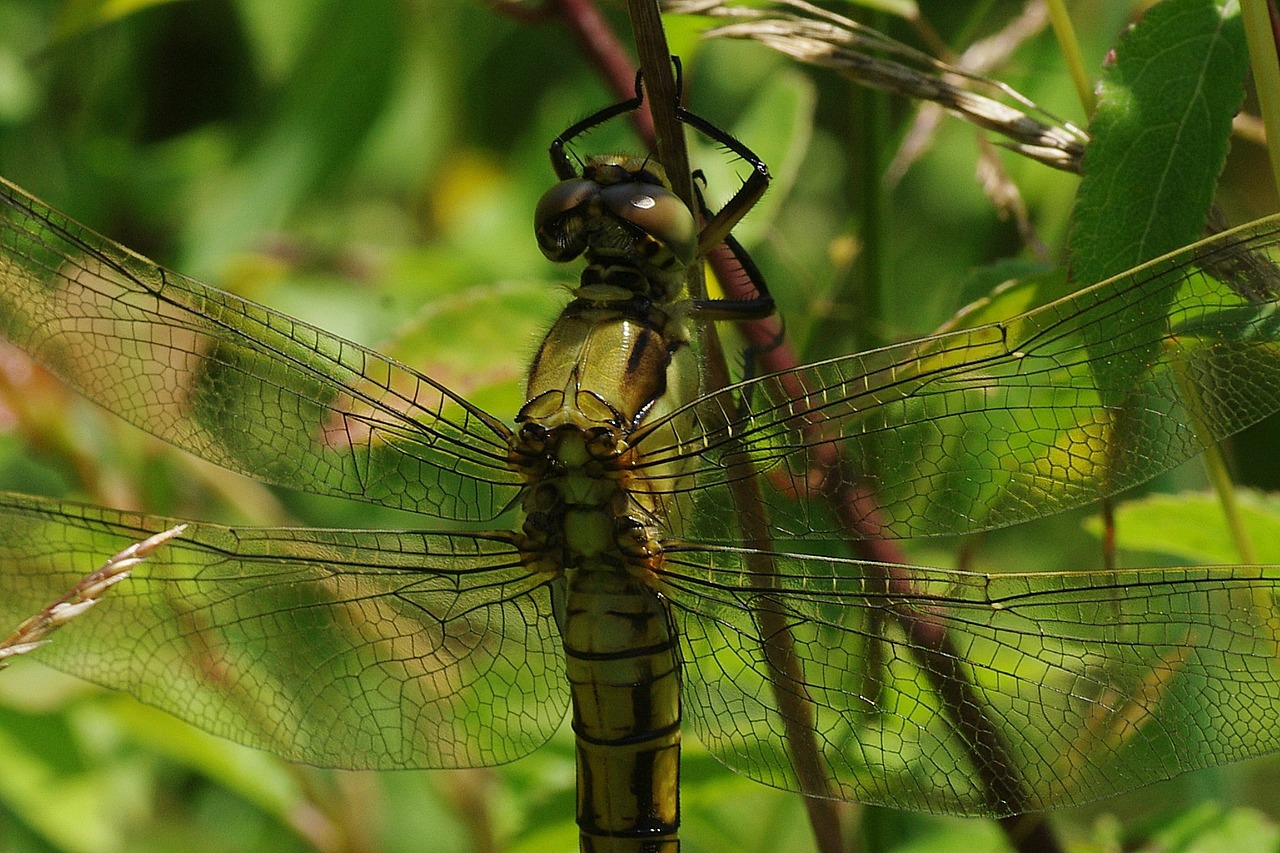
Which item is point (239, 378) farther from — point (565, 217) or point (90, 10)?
point (90, 10)

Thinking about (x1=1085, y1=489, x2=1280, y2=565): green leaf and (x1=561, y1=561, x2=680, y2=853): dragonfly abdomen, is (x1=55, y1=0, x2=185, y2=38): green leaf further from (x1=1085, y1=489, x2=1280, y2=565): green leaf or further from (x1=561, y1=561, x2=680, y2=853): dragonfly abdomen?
(x1=1085, y1=489, x2=1280, y2=565): green leaf

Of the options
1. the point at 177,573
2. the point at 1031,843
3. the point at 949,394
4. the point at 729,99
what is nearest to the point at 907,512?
the point at 949,394

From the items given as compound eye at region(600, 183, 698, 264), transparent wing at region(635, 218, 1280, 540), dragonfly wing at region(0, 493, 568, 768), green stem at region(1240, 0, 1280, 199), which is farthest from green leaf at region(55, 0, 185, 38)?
green stem at region(1240, 0, 1280, 199)

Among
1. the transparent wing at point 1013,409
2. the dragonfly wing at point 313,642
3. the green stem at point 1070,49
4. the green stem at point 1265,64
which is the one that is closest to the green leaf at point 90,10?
the dragonfly wing at point 313,642

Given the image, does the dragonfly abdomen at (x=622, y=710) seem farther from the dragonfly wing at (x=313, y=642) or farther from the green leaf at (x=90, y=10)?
the green leaf at (x=90, y=10)

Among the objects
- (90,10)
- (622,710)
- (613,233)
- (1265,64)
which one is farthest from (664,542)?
(90,10)

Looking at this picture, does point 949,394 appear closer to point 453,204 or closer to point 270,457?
point 270,457
